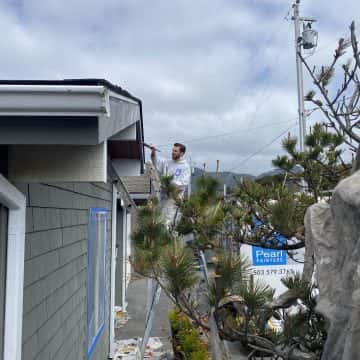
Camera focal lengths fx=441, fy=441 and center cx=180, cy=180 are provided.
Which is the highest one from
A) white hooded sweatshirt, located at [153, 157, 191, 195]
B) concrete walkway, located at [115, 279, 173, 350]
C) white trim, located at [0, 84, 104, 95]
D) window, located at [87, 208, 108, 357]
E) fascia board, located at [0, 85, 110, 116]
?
white hooded sweatshirt, located at [153, 157, 191, 195]

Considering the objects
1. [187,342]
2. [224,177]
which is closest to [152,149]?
[224,177]

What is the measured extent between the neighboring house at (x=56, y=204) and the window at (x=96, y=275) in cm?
1

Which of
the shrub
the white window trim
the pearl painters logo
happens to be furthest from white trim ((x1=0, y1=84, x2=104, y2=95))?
the pearl painters logo

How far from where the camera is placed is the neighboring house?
1.50 metres

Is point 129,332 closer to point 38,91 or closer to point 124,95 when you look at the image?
point 124,95

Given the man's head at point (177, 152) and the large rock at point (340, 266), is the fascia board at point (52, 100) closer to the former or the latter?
the large rock at point (340, 266)

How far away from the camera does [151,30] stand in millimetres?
6328

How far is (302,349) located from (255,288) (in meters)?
0.51

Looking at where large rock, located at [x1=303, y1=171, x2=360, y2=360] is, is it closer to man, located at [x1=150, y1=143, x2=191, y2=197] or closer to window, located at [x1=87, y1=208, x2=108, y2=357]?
man, located at [x1=150, y1=143, x2=191, y2=197]

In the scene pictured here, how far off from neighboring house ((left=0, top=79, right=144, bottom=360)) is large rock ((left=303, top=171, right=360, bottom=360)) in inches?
43.8

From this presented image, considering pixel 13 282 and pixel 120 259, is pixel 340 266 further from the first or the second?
pixel 120 259

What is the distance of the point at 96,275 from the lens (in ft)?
18.5

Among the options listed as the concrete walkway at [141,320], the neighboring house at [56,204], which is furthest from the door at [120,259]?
the neighboring house at [56,204]

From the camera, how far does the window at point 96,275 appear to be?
16.8ft
